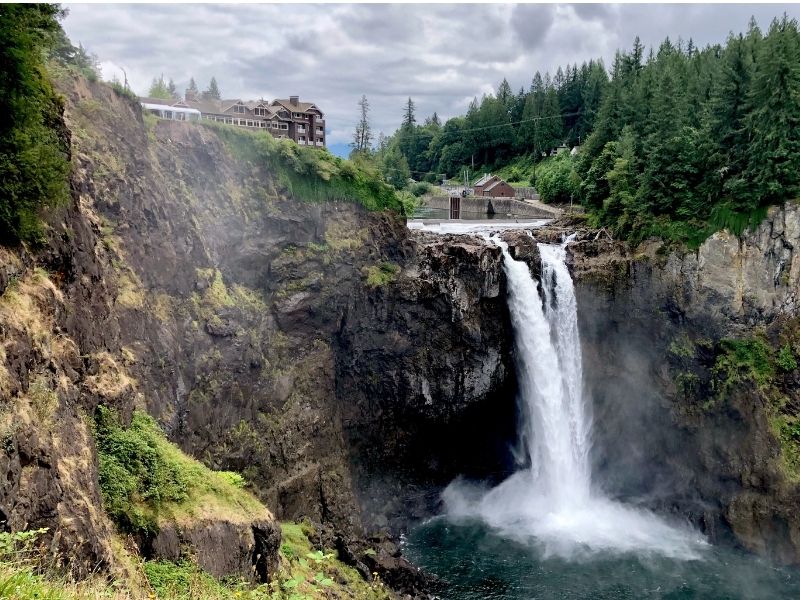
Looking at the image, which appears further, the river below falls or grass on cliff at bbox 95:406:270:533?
the river below falls

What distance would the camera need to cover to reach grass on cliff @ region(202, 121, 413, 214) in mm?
31625

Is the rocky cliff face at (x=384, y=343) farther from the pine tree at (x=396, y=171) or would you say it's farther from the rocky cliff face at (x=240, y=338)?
the pine tree at (x=396, y=171)

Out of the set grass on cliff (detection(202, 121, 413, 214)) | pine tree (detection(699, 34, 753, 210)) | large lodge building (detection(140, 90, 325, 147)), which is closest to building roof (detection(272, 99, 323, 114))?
large lodge building (detection(140, 90, 325, 147))

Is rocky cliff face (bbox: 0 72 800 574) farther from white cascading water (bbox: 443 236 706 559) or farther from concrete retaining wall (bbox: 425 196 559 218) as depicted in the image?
concrete retaining wall (bbox: 425 196 559 218)

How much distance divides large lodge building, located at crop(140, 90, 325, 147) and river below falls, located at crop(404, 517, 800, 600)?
2490 cm

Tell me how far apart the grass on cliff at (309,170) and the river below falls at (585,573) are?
1797 centimetres

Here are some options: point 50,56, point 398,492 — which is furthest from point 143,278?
point 398,492

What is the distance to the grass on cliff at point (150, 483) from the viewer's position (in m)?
15.4

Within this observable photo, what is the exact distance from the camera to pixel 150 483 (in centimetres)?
1661

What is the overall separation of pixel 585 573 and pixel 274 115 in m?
36.6

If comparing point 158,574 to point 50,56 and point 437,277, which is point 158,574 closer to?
point 50,56

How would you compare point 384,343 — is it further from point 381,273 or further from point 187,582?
point 187,582

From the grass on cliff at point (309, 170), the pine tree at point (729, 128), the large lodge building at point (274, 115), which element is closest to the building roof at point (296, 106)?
the large lodge building at point (274, 115)

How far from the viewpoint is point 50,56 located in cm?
2430
